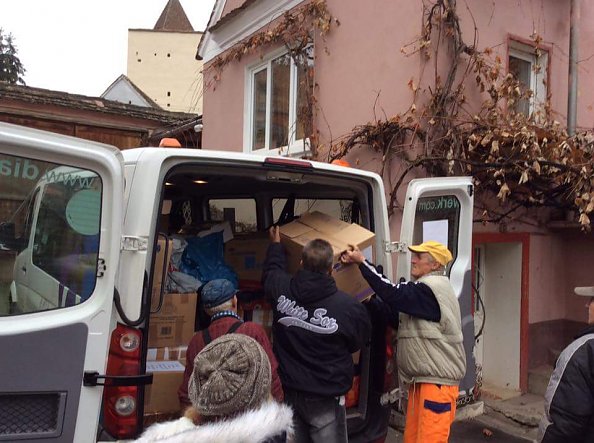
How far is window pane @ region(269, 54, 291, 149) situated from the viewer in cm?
800

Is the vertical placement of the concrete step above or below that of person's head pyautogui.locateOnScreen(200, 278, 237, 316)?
below

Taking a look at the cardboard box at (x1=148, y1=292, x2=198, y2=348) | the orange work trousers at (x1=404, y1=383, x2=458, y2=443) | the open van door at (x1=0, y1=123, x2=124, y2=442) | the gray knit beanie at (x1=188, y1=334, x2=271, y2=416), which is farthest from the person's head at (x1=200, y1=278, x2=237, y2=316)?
the orange work trousers at (x1=404, y1=383, x2=458, y2=443)

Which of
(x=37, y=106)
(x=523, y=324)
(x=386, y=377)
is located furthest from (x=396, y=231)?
(x=37, y=106)

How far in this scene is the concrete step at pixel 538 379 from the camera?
619 centimetres

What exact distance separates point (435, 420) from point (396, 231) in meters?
2.76

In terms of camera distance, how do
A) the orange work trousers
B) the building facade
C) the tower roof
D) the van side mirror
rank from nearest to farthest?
1. the van side mirror
2. the orange work trousers
3. the building facade
4. the tower roof

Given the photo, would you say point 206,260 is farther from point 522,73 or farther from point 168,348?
point 522,73

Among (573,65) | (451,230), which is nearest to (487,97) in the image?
(573,65)

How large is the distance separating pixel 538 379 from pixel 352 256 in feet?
13.8

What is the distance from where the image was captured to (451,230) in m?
3.79

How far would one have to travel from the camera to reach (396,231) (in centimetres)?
575

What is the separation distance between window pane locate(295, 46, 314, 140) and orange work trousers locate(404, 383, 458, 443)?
461 cm

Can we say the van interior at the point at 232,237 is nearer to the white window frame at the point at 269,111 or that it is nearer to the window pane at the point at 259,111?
the white window frame at the point at 269,111

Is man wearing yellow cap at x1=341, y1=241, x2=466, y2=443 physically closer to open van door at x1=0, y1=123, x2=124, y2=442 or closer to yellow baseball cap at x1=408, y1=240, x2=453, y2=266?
yellow baseball cap at x1=408, y1=240, x2=453, y2=266
